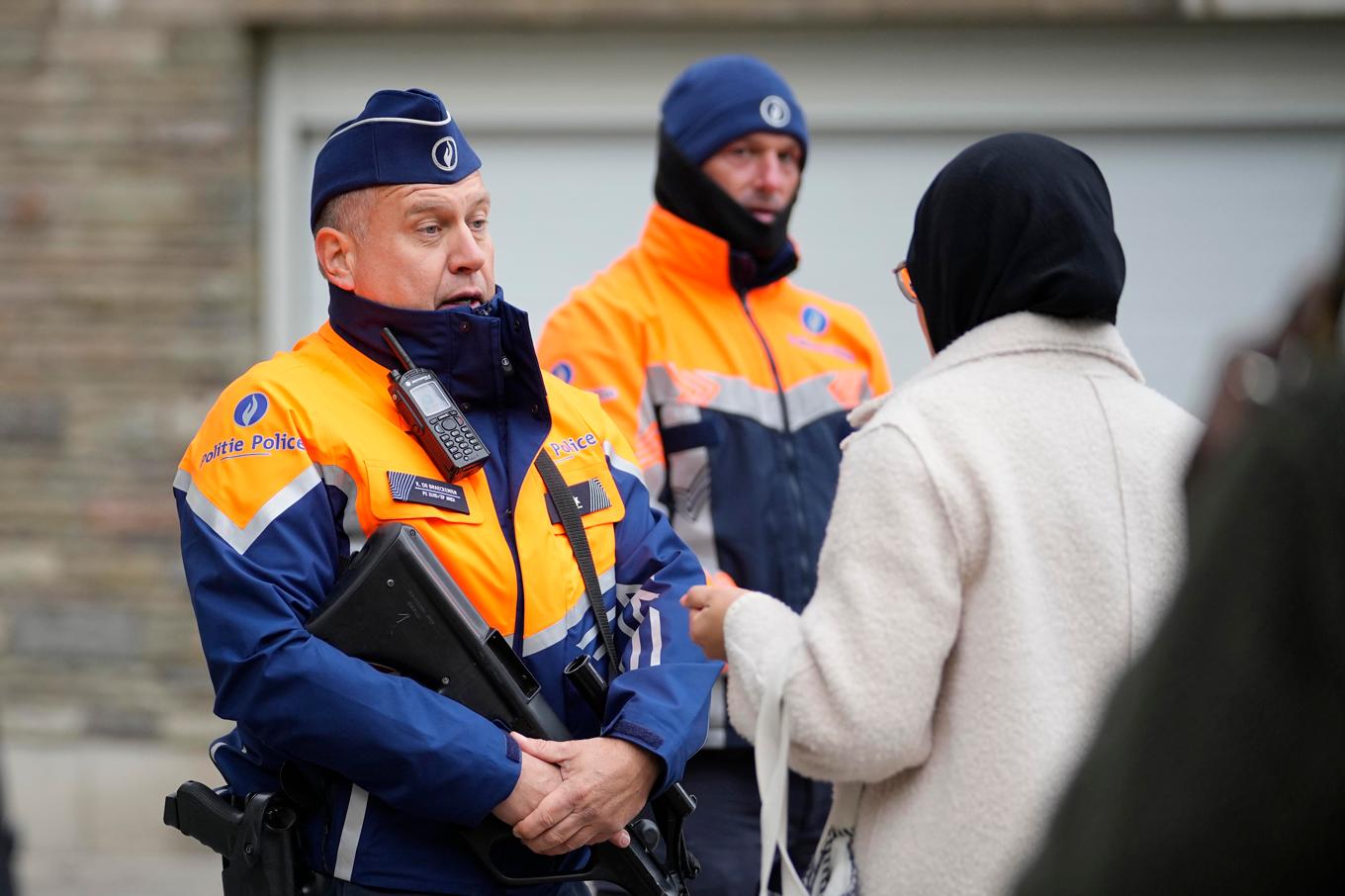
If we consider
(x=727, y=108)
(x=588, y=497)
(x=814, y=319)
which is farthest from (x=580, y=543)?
(x=727, y=108)

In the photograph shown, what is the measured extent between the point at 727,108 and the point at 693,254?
367 mm

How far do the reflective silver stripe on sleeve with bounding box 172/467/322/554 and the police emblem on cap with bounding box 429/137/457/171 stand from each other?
582 millimetres

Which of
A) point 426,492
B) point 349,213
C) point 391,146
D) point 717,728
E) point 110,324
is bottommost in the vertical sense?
point 717,728

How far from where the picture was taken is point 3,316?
584 cm

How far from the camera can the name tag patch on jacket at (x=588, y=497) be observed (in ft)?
8.39

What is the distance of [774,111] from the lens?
3.66 m

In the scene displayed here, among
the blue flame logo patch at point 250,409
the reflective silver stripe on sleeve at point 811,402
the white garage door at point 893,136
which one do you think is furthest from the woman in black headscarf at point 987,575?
the white garage door at point 893,136

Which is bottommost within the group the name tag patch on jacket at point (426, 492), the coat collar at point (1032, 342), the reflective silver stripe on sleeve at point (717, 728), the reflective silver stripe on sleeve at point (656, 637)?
the reflective silver stripe on sleeve at point (717, 728)

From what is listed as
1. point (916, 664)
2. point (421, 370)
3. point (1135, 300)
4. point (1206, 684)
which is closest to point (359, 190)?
point (421, 370)

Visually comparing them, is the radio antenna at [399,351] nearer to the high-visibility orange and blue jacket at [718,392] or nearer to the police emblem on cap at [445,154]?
the police emblem on cap at [445,154]

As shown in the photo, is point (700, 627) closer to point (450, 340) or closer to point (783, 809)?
point (783, 809)

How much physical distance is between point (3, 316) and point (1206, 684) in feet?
18.5

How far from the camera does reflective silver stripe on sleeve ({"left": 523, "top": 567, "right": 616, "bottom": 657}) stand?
2451mm

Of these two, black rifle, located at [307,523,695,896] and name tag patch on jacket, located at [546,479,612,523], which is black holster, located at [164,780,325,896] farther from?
name tag patch on jacket, located at [546,479,612,523]
